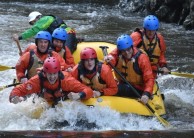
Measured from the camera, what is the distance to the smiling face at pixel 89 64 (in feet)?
21.9

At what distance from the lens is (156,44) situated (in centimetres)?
805

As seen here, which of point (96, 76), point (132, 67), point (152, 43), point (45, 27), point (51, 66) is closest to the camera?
point (51, 66)

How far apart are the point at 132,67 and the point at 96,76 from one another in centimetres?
74

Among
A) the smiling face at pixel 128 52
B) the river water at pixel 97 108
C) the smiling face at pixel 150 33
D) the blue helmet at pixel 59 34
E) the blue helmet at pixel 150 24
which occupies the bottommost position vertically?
the river water at pixel 97 108

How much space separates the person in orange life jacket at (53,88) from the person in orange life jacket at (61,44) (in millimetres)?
1232

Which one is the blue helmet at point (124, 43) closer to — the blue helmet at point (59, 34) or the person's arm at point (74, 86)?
the person's arm at point (74, 86)

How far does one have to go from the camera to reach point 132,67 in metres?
7.30

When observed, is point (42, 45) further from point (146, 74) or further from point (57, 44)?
point (146, 74)

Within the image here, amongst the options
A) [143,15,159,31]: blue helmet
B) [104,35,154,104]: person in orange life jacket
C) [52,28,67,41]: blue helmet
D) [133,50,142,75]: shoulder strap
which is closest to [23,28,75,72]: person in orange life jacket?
[52,28,67,41]: blue helmet

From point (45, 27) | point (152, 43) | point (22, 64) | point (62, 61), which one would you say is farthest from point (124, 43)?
point (45, 27)

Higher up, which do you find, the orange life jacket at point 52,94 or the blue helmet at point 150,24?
the blue helmet at point 150,24

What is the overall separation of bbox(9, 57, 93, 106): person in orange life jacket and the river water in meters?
0.22

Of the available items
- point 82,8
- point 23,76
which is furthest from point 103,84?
point 82,8

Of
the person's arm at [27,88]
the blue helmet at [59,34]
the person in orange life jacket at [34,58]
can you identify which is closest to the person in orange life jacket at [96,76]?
the person's arm at [27,88]
